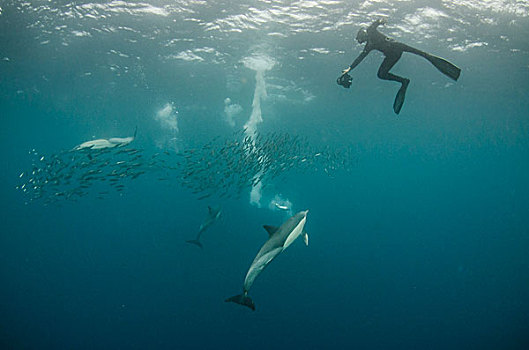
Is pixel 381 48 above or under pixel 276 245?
above

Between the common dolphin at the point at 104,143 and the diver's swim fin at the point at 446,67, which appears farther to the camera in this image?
the common dolphin at the point at 104,143

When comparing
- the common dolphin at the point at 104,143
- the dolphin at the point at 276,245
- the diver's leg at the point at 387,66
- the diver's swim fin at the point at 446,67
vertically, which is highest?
the diver's swim fin at the point at 446,67

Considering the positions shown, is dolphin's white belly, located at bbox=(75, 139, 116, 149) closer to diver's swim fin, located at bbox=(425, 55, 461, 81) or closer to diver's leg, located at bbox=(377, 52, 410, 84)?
diver's leg, located at bbox=(377, 52, 410, 84)

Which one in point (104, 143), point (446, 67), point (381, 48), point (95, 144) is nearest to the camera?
point (446, 67)

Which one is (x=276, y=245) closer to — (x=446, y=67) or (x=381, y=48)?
(x=446, y=67)

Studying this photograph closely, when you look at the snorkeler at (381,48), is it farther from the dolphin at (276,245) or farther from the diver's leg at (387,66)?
the dolphin at (276,245)

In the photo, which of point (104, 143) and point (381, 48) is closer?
point (381, 48)

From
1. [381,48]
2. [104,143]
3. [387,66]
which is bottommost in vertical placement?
[104,143]

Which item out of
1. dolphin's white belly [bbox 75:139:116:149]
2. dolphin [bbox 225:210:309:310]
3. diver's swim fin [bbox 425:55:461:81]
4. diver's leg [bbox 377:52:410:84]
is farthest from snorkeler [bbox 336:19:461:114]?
dolphin's white belly [bbox 75:139:116:149]

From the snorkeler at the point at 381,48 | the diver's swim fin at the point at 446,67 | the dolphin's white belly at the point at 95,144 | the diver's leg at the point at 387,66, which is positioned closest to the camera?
the diver's swim fin at the point at 446,67

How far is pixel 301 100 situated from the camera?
2659 cm

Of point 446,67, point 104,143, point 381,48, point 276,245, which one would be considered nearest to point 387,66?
point 381,48

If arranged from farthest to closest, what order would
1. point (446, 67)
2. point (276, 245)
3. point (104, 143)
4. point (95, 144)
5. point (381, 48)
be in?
point (104, 143) → point (95, 144) → point (381, 48) → point (446, 67) → point (276, 245)

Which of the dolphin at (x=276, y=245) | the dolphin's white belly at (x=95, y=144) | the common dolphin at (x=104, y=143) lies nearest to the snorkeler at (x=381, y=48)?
the dolphin at (x=276, y=245)
